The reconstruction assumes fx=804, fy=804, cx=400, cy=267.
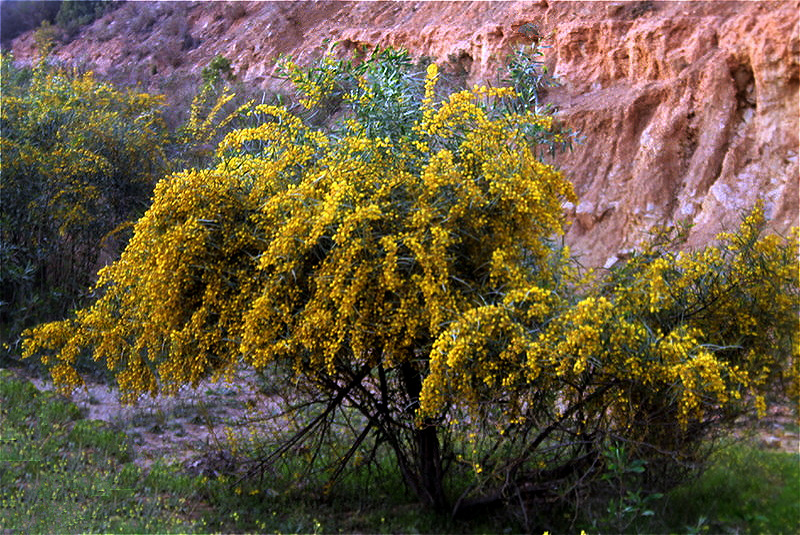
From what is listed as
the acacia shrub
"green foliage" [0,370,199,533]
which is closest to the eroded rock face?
the acacia shrub

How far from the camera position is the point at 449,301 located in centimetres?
509

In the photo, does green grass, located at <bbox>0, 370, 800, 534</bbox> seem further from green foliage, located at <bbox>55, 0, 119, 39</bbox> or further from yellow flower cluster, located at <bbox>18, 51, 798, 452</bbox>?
green foliage, located at <bbox>55, 0, 119, 39</bbox>

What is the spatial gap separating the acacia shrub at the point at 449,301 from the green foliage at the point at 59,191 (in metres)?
4.78

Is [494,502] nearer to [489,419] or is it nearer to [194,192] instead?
[489,419]

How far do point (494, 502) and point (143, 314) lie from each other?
9.78ft

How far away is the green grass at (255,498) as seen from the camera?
226 inches

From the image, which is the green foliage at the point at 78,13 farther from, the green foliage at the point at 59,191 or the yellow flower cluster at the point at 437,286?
the yellow flower cluster at the point at 437,286

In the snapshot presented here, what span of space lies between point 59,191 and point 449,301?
287 inches

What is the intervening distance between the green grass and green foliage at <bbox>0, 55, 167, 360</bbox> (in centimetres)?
346

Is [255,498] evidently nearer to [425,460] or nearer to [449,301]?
[425,460]

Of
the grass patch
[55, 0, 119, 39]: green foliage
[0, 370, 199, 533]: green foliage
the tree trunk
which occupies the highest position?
[55, 0, 119, 39]: green foliage

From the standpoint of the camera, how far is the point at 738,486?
696cm

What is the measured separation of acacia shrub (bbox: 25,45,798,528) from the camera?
4973 mm

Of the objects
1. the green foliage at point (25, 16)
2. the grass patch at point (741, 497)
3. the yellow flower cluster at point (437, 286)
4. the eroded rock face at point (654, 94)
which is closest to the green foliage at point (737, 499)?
the grass patch at point (741, 497)
